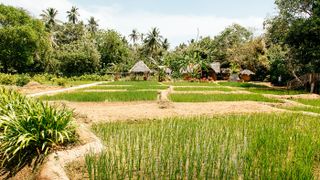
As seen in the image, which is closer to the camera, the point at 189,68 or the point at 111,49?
the point at 189,68

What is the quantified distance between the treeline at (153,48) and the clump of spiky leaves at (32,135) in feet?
78.0

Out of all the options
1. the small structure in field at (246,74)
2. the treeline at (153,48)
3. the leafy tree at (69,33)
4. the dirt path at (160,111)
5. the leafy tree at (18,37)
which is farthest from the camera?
the leafy tree at (69,33)

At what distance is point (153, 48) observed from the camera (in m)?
63.6

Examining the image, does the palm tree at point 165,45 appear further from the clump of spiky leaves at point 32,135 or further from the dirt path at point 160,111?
the clump of spiky leaves at point 32,135

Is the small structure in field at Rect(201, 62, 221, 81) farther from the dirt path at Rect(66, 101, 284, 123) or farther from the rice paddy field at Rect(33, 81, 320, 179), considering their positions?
the rice paddy field at Rect(33, 81, 320, 179)

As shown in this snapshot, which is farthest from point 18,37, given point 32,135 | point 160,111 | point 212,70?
point 32,135

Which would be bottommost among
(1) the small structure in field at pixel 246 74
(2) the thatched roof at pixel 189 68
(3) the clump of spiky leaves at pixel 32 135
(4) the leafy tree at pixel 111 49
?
(3) the clump of spiky leaves at pixel 32 135

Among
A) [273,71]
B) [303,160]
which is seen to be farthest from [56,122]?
[273,71]

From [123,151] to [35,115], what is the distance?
6.28ft

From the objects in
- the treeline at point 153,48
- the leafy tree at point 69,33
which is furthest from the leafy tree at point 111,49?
the leafy tree at point 69,33

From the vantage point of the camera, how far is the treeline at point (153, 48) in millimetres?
29031

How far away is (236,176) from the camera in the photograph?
5332 mm

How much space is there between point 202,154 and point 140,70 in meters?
41.9

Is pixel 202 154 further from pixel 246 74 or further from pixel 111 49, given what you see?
pixel 111 49
